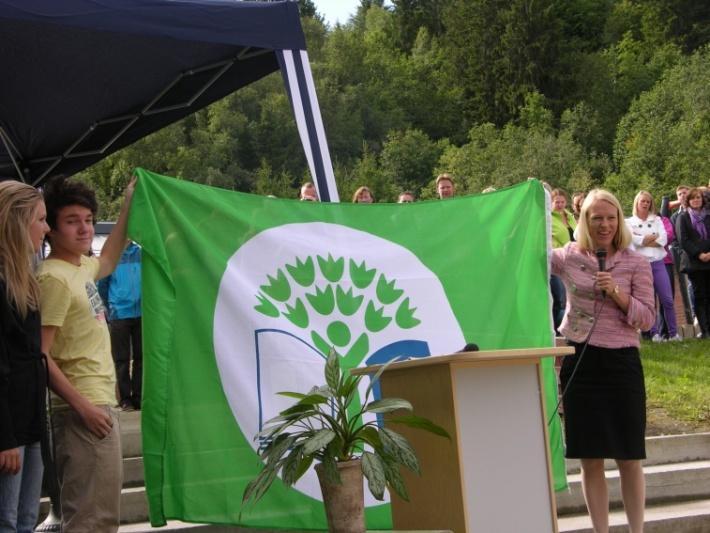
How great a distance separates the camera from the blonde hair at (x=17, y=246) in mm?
4168

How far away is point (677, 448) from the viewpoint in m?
8.28

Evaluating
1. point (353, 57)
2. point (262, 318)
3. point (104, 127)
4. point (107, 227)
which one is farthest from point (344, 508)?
point (353, 57)

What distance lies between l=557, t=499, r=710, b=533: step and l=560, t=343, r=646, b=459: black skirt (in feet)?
3.74

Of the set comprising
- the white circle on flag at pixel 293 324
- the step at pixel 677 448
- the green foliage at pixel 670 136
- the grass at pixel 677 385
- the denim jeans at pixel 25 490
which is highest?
the green foliage at pixel 670 136

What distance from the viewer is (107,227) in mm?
12680

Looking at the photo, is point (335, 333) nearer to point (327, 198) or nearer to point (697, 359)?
point (327, 198)

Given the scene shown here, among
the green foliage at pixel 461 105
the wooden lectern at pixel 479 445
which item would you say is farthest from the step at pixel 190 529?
the green foliage at pixel 461 105

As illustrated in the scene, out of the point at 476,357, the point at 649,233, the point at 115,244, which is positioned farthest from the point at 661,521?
the point at 649,233

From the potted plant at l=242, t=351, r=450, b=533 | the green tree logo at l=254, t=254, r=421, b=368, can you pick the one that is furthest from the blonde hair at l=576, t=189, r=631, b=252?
the potted plant at l=242, t=351, r=450, b=533

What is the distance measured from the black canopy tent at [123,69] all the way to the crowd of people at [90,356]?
1.44 meters

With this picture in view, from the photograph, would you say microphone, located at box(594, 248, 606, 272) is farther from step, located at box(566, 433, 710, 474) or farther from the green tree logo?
step, located at box(566, 433, 710, 474)

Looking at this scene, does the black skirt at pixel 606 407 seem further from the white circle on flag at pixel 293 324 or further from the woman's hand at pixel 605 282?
the white circle on flag at pixel 293 324

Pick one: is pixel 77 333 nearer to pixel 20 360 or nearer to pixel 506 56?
pixel 20 360

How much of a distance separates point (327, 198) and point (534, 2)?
90.9 metres
